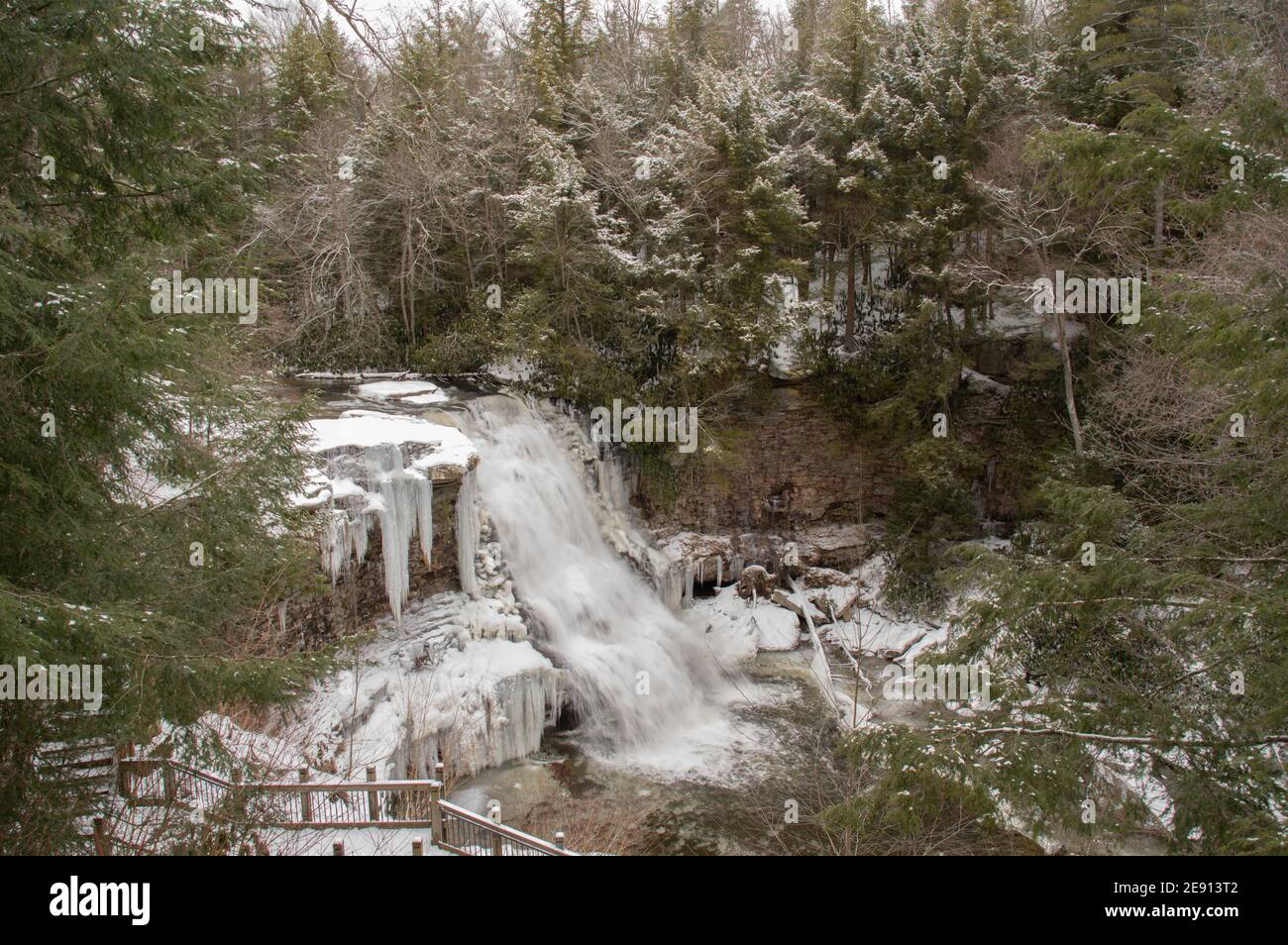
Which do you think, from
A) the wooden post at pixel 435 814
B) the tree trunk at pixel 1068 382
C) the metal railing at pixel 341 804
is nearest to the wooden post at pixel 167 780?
the metal railing at pixel 341 804

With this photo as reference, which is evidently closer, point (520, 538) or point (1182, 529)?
point (1182, 529)

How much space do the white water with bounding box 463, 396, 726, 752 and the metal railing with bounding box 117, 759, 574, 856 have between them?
4.48m

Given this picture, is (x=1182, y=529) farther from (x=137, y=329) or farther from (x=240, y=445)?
(x=240, y=445)

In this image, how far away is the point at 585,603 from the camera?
1309cm

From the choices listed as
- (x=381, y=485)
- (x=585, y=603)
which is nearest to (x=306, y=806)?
(x=381, y=485)

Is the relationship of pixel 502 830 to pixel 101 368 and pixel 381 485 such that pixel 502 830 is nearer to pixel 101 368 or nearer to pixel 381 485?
pixel 101 368

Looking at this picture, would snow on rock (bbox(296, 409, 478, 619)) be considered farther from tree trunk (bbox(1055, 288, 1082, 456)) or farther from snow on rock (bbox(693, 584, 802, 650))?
tree trunk (bbox(1055, 288, 1082, 456))

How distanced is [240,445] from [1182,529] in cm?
874

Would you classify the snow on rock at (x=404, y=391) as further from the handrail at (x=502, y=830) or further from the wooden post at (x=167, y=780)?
the handrail at (x=502, y=830)

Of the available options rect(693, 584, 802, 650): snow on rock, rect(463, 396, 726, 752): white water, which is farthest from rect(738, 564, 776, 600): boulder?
rect(463, 396, 726, 752): white water

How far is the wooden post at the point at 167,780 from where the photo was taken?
630 centimetres

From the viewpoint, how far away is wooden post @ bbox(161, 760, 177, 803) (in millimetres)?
6301
